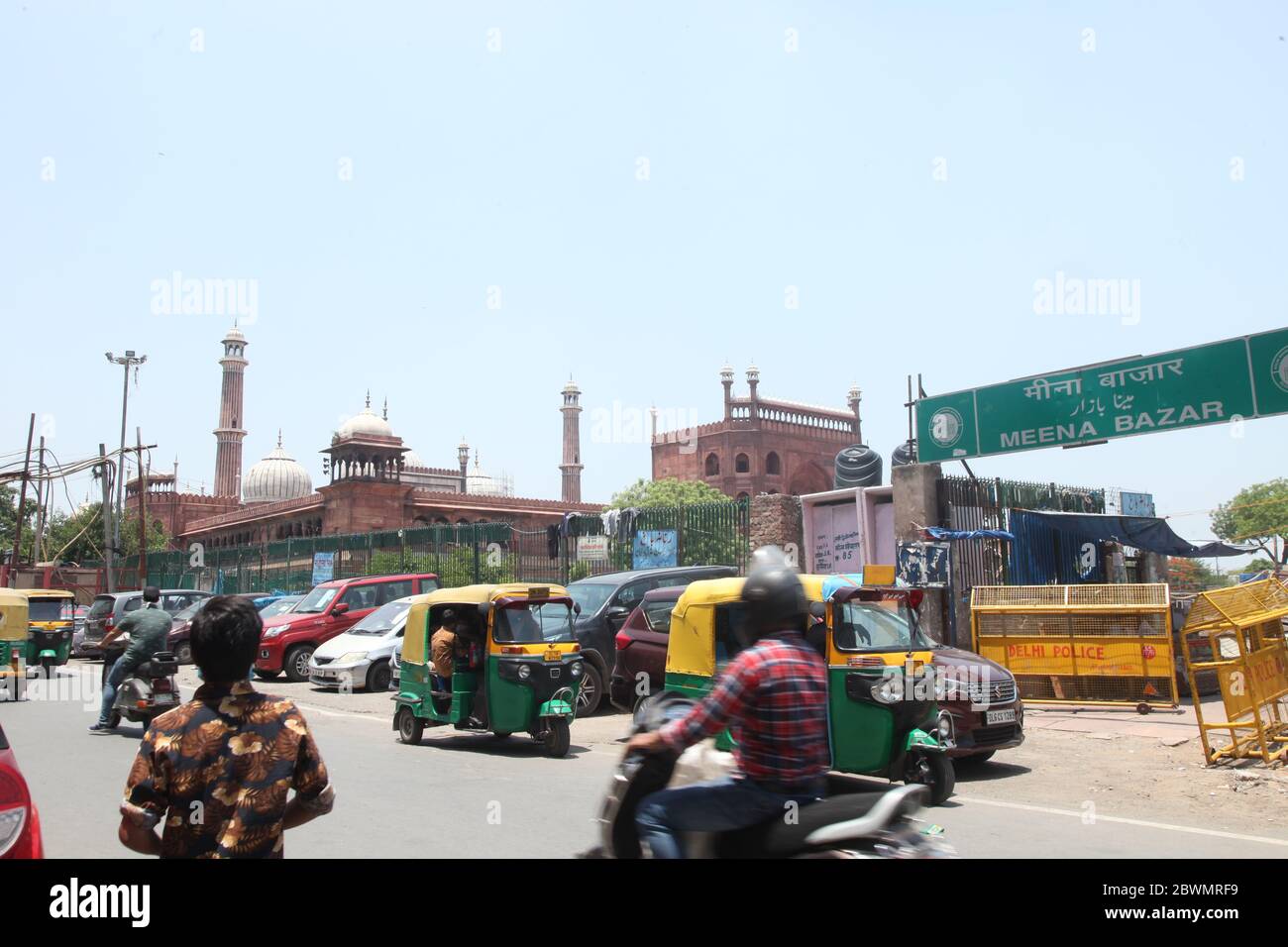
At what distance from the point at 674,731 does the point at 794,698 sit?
0.45m

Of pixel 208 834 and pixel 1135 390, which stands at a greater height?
pixel 1135 390

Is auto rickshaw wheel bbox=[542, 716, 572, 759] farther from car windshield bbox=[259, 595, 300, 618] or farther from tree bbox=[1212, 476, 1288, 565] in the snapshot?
tree bbox=[1212, 476, 1288, 565]

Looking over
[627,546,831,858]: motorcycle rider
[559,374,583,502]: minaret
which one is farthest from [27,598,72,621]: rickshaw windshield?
[559,374,583,502]: minaret

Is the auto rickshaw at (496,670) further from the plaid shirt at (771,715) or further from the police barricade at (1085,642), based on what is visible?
the plaid shirt at (771,715)

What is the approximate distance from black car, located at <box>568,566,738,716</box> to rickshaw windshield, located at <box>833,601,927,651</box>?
5.20 meters

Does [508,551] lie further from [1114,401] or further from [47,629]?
[1114,401]

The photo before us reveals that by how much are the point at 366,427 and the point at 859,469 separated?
3500cm

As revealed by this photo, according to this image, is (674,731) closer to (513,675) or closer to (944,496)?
(513,675)

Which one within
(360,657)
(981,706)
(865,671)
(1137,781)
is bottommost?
(1137,781)

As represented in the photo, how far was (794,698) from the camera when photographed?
3762mm

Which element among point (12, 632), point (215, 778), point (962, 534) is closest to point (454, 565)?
point (12, 632)

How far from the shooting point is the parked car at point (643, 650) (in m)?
12.2

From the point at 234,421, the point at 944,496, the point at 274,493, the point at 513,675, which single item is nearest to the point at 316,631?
the point at 513,675

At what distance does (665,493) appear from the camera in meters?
59.7
